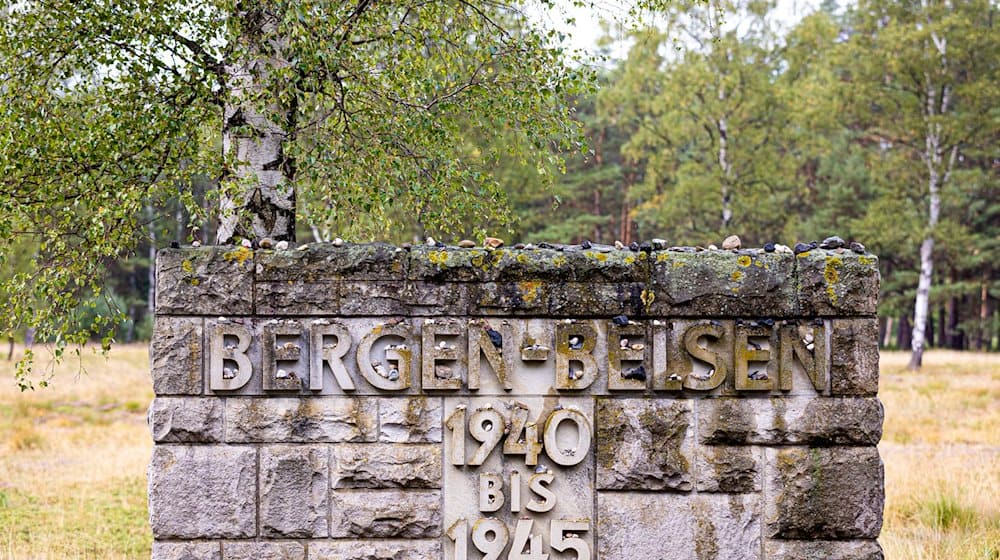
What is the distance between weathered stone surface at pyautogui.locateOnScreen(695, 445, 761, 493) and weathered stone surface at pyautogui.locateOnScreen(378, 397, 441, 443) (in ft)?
4.19

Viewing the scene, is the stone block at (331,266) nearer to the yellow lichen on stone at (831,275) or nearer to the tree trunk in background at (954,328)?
the yellow lichen on stone at (831,275)

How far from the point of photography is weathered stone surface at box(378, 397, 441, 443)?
4.32m

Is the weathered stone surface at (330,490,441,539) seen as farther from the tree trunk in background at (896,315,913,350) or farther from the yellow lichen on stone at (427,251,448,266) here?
the tree trunk in background at (896,315,913,350)

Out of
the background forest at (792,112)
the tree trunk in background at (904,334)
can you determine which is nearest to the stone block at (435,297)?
the background forest at (792,112)

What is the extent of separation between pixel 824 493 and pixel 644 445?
0.88 metres

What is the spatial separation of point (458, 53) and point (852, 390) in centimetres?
376

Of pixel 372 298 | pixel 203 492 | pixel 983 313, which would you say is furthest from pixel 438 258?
pixel 983 313

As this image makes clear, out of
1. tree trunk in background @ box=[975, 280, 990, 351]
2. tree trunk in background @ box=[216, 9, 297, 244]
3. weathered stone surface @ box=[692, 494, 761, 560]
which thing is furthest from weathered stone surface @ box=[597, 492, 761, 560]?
tree trunk in background @ box=[975, 280, 990, 351]

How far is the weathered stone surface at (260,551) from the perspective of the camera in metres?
4.28

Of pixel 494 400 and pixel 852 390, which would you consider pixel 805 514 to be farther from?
pixel 494 400

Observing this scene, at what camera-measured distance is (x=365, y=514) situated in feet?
14.1

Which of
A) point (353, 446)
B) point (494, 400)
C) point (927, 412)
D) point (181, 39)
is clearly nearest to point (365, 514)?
point (353, 446)

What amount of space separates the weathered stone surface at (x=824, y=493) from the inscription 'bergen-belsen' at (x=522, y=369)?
0.35 metres

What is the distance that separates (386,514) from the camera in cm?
431
